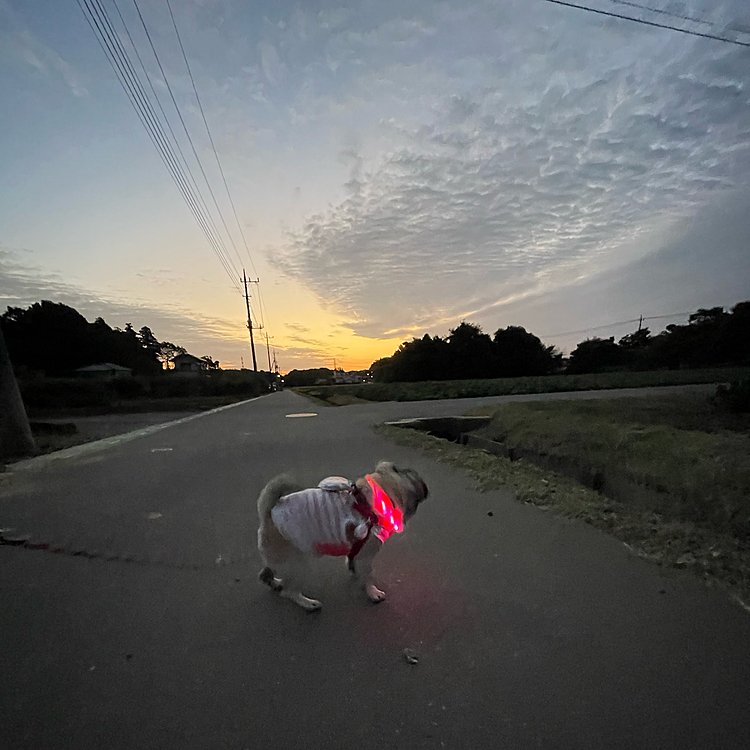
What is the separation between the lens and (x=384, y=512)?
240cm

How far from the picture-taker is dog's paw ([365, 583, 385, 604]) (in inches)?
99.8

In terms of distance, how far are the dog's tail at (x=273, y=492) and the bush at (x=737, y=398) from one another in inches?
308

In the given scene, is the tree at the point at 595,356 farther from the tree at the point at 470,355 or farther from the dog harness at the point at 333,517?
the dog harness at the point at 333,517

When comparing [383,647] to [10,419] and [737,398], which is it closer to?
[737,398]

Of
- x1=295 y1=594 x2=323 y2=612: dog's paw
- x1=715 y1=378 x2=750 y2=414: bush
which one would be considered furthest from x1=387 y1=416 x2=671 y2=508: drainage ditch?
x1=715 y1=378 x2=750 y2=414: bush

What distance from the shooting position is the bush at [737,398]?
7.09 m

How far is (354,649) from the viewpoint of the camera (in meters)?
2.09

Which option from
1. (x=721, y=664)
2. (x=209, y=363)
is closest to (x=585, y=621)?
(x=721, y=664)

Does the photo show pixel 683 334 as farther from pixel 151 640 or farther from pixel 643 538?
pixel 151 640

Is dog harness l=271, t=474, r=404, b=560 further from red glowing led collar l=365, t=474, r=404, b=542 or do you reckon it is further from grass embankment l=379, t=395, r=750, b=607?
grass embankment l=379, t=395, r=750, b=607

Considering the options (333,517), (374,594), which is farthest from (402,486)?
(374,594)

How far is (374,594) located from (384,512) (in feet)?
1.86

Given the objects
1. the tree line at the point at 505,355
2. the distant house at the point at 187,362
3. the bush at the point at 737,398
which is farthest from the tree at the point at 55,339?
the bush at the point at 737,398

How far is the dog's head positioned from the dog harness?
8 cm
